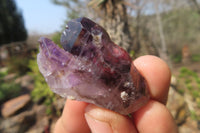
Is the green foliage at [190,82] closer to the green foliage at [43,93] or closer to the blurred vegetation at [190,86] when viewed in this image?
the blurred vegetation at [190,86]

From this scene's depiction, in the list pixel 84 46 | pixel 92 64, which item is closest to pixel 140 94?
pixel 92 64

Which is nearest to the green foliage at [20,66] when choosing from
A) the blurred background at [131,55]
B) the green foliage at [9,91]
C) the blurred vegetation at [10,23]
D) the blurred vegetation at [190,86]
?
the blurred background at [131,55]

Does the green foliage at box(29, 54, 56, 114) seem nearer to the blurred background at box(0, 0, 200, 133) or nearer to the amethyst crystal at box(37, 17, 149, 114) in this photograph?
the blurred background at box(0, 0, 200, 133)

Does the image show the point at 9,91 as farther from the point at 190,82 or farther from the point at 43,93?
the point at 190,82

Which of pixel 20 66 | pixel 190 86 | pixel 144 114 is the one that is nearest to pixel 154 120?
pixel 144 114

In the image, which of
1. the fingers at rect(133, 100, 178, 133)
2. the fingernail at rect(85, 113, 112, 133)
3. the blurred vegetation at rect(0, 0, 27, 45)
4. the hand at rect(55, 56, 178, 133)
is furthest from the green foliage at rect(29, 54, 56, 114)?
the blurred vegetation at rect(0, 0, 27, 45)

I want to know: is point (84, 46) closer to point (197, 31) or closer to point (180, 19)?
point (180, 19)
